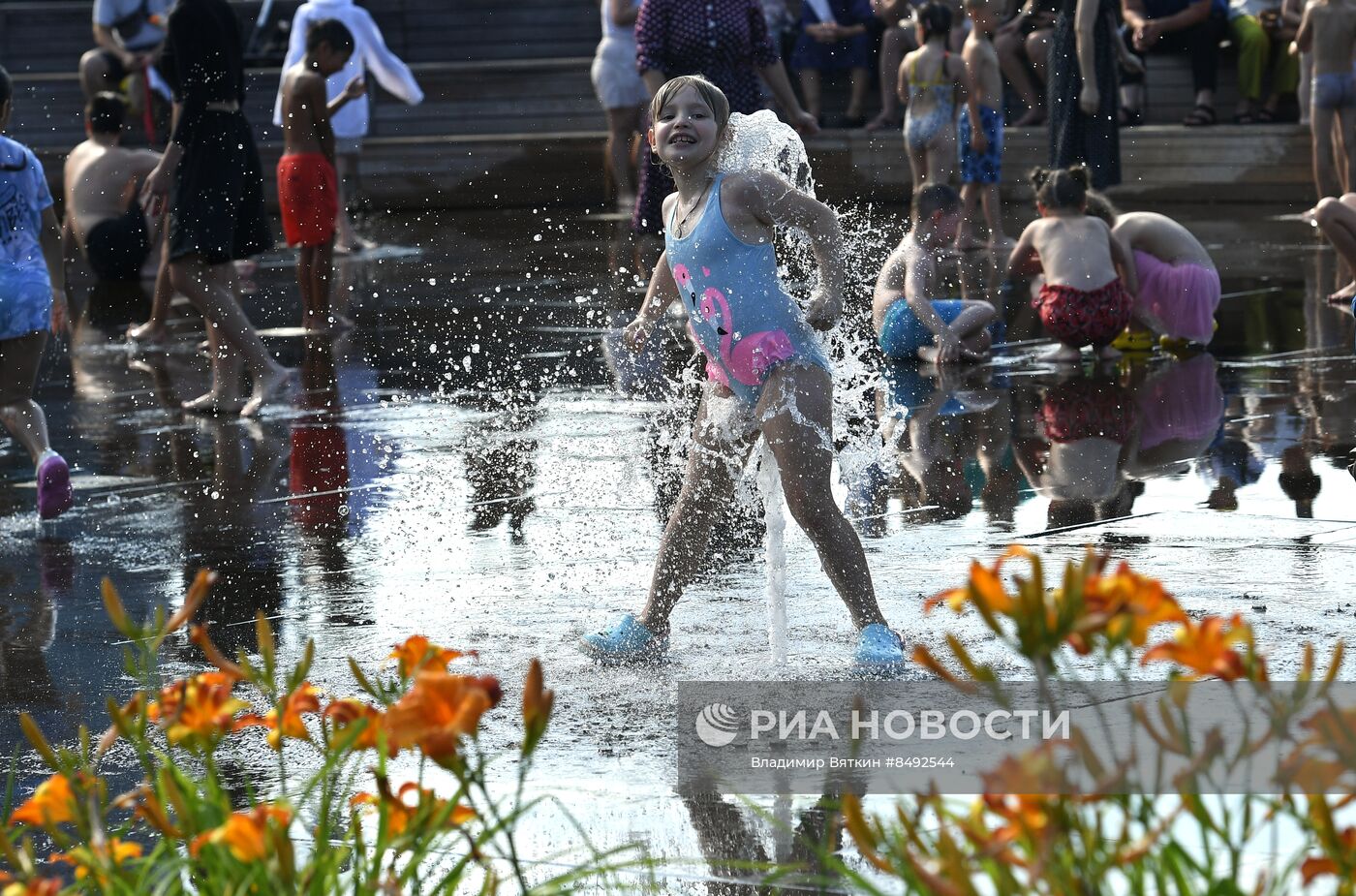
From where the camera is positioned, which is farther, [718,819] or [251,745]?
[251,745]

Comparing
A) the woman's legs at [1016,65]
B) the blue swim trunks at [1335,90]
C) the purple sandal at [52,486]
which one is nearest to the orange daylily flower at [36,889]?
the purple sandal at [52,486]

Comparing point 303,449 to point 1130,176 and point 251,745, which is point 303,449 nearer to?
point 251,745

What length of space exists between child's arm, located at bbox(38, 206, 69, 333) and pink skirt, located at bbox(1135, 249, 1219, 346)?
16.6 ft

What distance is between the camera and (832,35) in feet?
62.5

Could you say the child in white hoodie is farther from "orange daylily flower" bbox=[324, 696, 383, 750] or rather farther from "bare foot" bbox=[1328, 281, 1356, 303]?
"orange daylily flower" bbox=[324, 696, 383, 750]

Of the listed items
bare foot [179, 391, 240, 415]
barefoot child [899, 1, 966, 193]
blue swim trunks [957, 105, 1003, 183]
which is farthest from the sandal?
bare foot [179, 391, 240, 415]

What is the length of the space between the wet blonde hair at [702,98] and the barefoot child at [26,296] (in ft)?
9.92

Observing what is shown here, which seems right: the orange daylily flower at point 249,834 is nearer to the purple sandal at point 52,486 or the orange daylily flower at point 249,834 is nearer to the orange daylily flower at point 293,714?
the orange daylily flower at point 293,714

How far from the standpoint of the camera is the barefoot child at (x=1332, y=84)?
14219 mm

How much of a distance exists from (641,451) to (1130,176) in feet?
34.9

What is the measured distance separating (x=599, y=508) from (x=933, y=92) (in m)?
8.13

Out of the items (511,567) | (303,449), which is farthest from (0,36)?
(511,567)

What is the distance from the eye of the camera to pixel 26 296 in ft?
23.8

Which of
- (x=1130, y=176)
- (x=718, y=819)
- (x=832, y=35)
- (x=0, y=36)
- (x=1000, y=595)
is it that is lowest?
(x=718, y=819)
